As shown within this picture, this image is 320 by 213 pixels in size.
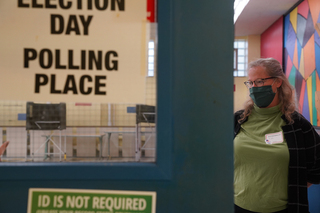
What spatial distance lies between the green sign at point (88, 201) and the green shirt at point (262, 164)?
0.92 metres

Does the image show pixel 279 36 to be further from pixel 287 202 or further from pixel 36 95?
pixel 36 95

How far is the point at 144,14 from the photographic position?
2.24ft

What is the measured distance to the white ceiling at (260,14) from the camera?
16.5 ft

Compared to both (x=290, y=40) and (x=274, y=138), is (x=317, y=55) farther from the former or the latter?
(x=274, y=138)

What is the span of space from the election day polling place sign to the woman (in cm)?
106

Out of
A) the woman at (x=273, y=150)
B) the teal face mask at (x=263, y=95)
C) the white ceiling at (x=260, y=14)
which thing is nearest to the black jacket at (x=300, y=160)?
the woman at (x=273, y=150)

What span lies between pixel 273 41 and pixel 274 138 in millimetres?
5564

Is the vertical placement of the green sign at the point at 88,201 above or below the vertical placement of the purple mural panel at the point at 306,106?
below

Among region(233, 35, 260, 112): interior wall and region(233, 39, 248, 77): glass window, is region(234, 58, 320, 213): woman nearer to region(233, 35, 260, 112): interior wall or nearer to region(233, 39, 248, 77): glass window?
region(233, 35, 260, 112): interior wall

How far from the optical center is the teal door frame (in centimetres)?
66

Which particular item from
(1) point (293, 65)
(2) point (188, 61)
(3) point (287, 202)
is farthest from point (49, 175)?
(1) point (293, 65)

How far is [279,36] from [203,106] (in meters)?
6.02

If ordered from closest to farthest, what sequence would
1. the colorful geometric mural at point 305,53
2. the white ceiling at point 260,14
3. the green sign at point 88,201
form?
1. the green sign at point 88,201
2. the colorful geometric mural at point 305,53
3. the white ceiling at point 260,14

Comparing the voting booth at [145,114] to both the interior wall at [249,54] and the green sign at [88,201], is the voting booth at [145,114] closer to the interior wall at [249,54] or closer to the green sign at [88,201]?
the green sign at [88,201]
